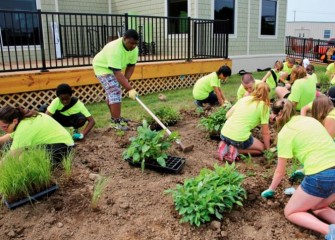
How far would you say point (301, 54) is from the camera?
1878cm

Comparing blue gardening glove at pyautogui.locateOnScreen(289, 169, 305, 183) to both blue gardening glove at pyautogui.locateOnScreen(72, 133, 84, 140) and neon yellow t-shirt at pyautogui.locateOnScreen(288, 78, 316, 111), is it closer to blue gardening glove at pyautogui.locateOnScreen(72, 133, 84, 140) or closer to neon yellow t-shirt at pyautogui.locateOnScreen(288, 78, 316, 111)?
neon yellow t-shirt at pyautogui.locateOnScreen(288, 78, 316, 111)

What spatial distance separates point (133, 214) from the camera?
293 cm

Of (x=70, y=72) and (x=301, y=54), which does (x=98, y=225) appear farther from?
(x=301, y=54)

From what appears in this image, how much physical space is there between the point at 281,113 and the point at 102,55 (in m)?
3.24

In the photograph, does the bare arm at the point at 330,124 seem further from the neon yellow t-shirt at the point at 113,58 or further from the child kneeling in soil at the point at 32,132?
the neon yellow t-shirt at the point at 113,58

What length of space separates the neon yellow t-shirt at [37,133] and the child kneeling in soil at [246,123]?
6.28 ft

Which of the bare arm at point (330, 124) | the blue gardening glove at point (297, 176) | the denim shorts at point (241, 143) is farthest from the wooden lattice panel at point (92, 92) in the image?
the bare arm at point (330, 124)

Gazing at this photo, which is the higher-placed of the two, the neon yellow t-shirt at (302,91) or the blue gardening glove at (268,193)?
the neon yellow t-shirt at (302,91)

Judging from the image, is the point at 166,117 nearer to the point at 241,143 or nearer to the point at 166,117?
the point at 166,117

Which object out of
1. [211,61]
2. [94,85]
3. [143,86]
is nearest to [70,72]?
[94,85]

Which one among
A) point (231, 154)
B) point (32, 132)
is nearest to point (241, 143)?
point (231, 154)

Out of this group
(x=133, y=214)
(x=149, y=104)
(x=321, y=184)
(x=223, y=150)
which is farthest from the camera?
(x=149, y=104)

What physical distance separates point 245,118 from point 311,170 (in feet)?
4.92

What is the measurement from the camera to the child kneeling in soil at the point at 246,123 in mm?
4105
